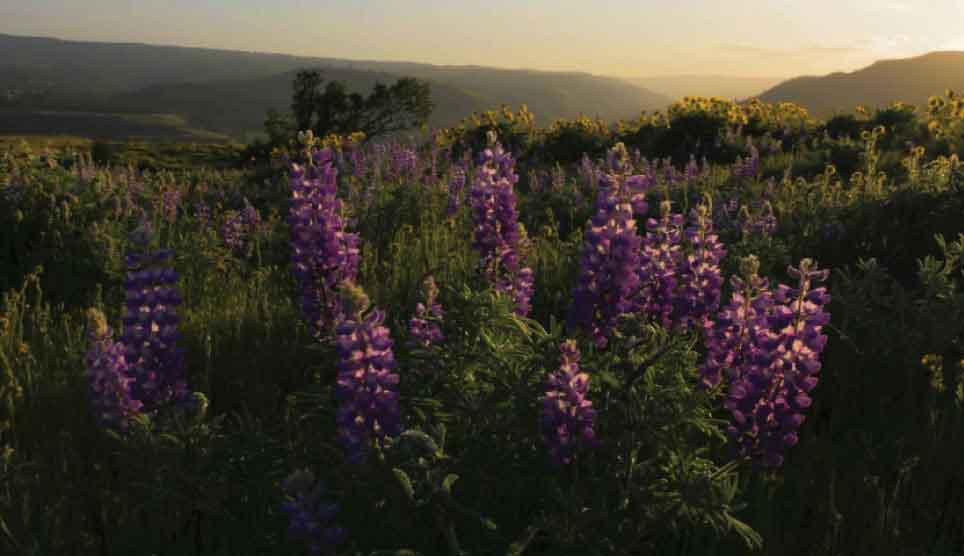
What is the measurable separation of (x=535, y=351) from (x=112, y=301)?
160 inches

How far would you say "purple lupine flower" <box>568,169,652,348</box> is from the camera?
2.99 metres

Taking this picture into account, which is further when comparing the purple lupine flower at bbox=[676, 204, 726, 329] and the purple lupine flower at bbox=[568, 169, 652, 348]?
the purple lupine flower at bbox=[676, 204, 726, 329]

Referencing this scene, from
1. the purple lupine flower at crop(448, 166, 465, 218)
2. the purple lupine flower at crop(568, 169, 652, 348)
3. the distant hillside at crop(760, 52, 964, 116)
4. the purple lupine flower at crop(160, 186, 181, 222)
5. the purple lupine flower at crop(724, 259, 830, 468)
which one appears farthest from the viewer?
the distant hillside at crop(760, 52, 964, 116)

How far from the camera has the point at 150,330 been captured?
308 cm

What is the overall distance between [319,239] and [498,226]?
82 centimetres

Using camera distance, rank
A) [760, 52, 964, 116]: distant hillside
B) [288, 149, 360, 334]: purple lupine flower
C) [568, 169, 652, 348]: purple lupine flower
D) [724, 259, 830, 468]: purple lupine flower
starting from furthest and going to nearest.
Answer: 1. [760, 52, 964, 116]: distant hillside
2. [288, 149, 360, 334]: purple lupine flower
3. [568, 169, 652, 348]: purple lupine flower
4. [724, 259, 830, 468]: purple lupine flower

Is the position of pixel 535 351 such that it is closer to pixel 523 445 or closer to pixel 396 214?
pixel 523 445

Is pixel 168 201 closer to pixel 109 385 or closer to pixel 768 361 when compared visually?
pixel 109 385

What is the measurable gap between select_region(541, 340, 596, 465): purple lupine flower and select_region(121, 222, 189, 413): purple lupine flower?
4.94 ft

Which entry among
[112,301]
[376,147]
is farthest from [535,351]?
[376,147]

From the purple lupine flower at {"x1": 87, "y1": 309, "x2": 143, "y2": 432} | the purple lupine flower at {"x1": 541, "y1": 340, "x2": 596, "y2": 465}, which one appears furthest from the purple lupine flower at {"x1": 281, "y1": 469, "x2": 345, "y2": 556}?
the purple lupine flower at {"x1": 87, "y1": 309, "x2": 143, "y2": 432}

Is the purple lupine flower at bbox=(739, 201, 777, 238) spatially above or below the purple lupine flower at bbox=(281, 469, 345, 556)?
above

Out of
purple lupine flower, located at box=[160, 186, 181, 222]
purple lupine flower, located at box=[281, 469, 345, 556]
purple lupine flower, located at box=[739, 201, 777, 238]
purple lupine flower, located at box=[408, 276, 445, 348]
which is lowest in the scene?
purple lupine flower, located at box=[281, 469, 345, 556]

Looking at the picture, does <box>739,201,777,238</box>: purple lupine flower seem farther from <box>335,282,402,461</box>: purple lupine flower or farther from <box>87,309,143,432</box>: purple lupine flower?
<box>87,309,143,432</box>: purple lupine flower
